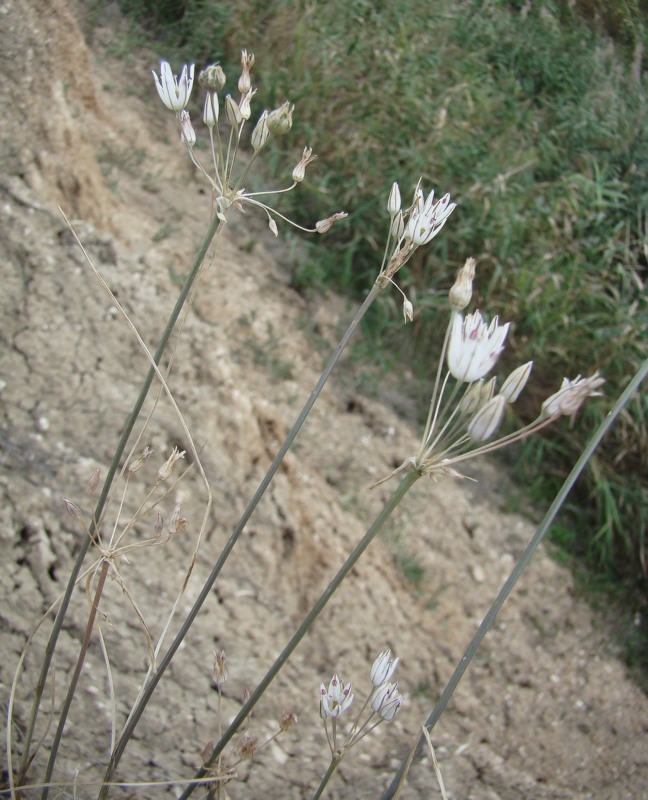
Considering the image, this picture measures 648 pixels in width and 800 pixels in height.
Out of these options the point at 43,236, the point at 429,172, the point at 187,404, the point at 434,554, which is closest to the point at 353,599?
the point at 434,554

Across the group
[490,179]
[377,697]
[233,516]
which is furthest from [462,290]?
[490,179]

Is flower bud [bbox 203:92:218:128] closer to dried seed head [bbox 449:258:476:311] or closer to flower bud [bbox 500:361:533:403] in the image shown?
dried seed head [bbox 449:258:476:311]

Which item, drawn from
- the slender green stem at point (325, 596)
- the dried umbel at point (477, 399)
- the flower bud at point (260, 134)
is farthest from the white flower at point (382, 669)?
the flower bud at point (260, 134)

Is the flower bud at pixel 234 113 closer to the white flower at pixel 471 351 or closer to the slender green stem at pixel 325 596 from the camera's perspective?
the white flower at pixel 471 351

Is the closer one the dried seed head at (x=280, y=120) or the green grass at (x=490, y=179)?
the dried seed head at (x=280, y=120)

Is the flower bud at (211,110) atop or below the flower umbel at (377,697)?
atop

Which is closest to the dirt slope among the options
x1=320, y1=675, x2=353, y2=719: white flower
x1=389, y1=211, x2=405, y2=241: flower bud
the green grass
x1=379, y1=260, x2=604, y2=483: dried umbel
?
the green grass

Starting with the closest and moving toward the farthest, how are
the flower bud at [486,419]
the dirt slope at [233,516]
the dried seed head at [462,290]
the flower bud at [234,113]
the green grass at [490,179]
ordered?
the flower bud at [486,419]
the dried seed head at [462,290]
the flower bud at [234,113]
the dirt slope at [233,516]
the green grass at [490,179]

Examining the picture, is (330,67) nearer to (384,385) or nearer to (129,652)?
(384,385)
